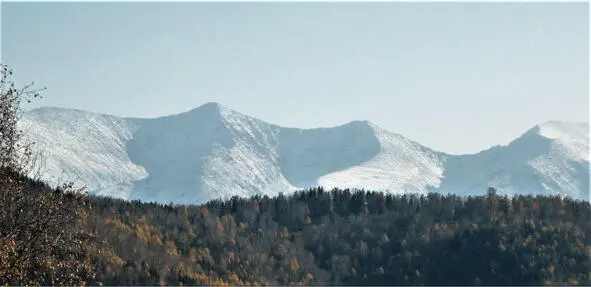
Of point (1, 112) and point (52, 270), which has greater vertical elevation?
point (1, 112)

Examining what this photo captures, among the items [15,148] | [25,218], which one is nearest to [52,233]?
[25,218]

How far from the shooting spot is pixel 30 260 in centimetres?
5544

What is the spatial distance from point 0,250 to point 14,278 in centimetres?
205

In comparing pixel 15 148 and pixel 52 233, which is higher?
pixel 15 148

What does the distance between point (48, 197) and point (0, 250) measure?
4366mm

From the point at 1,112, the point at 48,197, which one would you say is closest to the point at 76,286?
the point at 48,197

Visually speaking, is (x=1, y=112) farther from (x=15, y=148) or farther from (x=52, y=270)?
(x=52, y=270)

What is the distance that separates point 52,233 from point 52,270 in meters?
2.41

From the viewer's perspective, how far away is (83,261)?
55750 mm

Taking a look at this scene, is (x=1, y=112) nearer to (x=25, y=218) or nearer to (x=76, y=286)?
(x=25, y=218)

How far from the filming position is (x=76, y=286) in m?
57.0

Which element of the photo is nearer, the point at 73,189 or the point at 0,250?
the point at 0,250

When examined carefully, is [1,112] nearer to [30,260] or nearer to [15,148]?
[15,148]

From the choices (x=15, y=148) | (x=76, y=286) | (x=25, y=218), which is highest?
(x=15, y=148)
